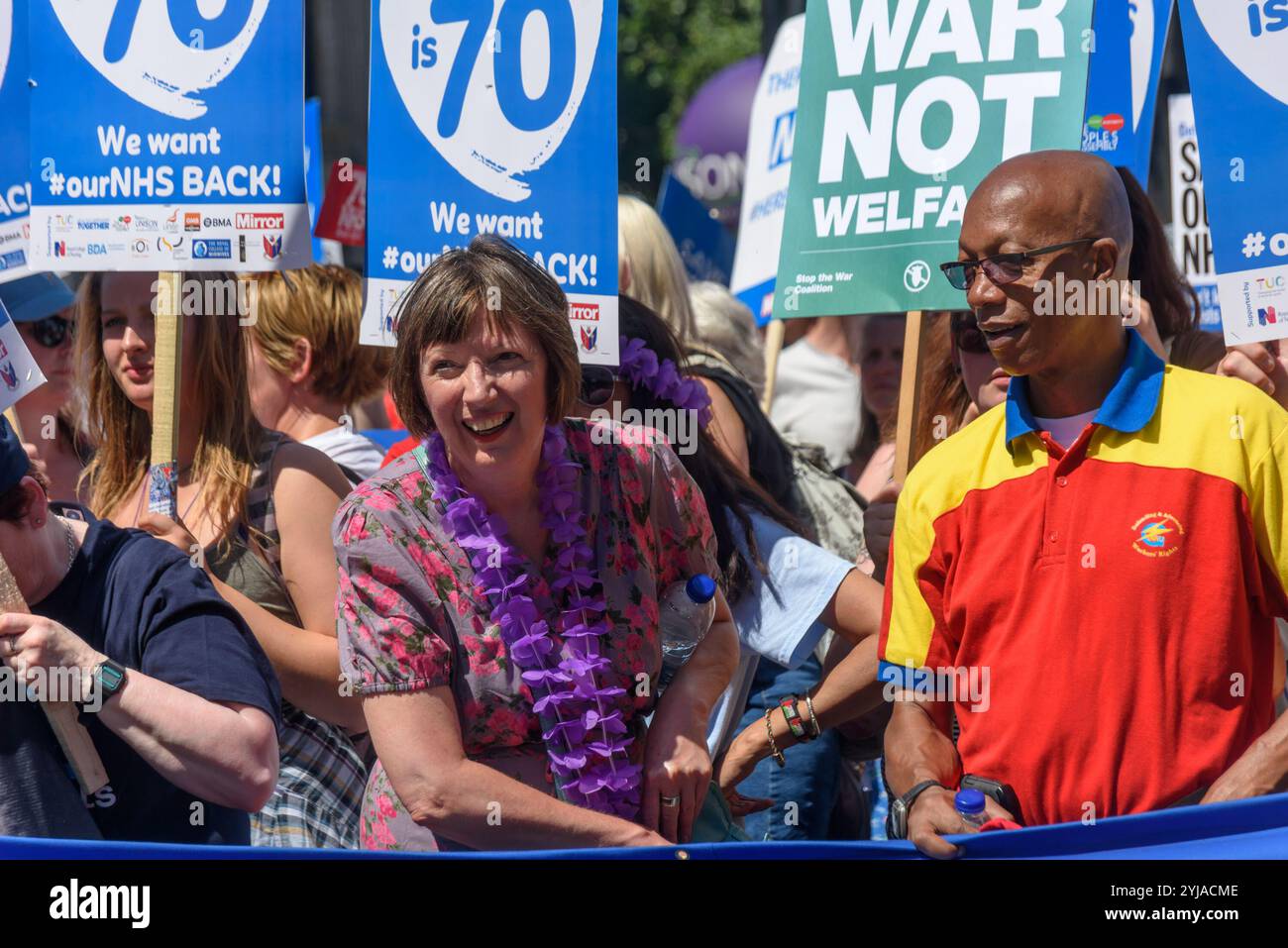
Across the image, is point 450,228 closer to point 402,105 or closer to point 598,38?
point 402,105

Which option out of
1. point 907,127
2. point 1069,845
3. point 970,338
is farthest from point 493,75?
point 1069,845

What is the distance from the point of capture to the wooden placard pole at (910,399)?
3.97 metres

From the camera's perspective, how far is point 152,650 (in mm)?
2834

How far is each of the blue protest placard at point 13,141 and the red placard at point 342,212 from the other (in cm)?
168

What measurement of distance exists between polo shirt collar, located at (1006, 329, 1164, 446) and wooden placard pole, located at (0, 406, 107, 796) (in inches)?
63.5

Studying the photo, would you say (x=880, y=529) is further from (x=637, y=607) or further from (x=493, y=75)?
(x=493, y=75)

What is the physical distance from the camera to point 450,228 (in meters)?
4.13

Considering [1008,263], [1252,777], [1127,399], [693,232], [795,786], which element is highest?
[693,232]

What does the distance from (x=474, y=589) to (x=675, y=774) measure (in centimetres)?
48

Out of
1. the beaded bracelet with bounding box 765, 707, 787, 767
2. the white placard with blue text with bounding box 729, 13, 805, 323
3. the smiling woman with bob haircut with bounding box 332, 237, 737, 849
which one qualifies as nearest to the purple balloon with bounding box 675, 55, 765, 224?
the white placard with blue text with bounding box 729, 13, 805, 323

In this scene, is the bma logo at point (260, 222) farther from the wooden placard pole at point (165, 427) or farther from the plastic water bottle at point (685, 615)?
the plastic water bottle at point (685, 615)
